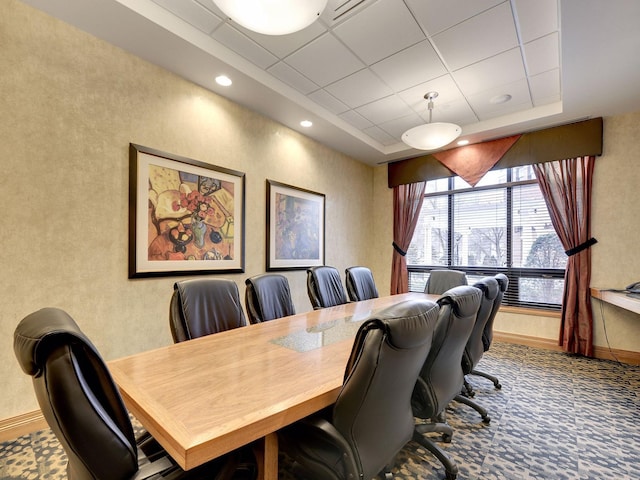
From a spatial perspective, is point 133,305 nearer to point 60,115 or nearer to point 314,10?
point 60,115

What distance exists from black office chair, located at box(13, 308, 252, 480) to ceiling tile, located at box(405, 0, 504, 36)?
8.67 feet

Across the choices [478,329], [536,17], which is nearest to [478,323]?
[478,329]

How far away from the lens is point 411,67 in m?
2.81

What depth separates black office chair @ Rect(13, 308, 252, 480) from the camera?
672 millimetres

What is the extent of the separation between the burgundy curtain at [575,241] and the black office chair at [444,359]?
9.61ft

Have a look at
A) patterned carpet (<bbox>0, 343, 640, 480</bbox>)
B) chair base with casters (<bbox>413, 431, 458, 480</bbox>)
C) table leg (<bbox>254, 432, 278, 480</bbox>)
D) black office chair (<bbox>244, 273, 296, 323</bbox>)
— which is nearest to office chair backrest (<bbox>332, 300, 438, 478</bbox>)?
table leg (<bbox>254, 432, 278, 480</bbox>)

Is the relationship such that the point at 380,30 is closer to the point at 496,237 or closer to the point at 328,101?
the point at 328,101

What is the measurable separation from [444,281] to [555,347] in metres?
1.68

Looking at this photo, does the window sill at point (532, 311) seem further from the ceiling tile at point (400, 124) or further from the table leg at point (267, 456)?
the table leg at point (267, 456)

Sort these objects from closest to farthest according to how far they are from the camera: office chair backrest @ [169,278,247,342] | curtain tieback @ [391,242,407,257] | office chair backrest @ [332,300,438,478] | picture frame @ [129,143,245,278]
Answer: office chair backrest @ [332,300,438,478] → office chair backrest @ [169,278,247,342] → picture frame @ [129,143,245,278] → curtain tieback @ [391,242,407,257]

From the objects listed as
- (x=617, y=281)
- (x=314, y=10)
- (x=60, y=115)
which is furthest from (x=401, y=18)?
(x=617, y=281)

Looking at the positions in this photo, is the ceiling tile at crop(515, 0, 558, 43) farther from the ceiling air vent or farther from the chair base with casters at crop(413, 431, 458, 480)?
the chair base with casters at crop(413, 431, 458, 480)

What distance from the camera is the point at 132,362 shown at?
1.36 meters

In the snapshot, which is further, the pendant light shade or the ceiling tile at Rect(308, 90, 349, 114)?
the ceiling tile at Rect(308, 90, 349, 114)
